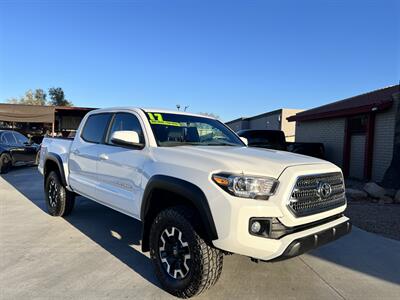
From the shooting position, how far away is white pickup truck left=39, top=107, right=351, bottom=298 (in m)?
3.24

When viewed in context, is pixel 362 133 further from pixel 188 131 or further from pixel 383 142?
pixel 188 131

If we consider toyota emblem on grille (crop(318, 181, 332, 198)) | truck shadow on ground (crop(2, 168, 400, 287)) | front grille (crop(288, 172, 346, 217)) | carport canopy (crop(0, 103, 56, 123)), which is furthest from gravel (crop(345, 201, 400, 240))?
carport canopy (crop(0, 103, 56, 123))

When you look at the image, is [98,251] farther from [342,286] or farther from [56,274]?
[342,286]

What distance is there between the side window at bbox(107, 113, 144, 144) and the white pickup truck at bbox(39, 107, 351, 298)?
14 mm

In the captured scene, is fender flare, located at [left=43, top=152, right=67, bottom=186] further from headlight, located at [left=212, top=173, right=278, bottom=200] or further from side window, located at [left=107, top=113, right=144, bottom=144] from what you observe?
headlight, located at [left=212, top=173, right=278, bottom=200]

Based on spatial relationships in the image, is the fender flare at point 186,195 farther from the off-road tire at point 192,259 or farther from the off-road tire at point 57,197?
the off-road tire at point 57,197

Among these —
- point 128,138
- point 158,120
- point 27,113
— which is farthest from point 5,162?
point 27,113

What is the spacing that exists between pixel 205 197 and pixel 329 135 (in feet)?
52.3

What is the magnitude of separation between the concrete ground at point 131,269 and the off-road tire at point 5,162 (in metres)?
7.90

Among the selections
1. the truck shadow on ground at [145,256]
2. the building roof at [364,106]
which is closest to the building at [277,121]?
the building roof at [364,106]

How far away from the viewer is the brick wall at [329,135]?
16.9 meters

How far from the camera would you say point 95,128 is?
570cm

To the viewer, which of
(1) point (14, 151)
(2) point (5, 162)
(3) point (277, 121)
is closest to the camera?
(2) point (5, 162)

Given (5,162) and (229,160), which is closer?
(229,160)
